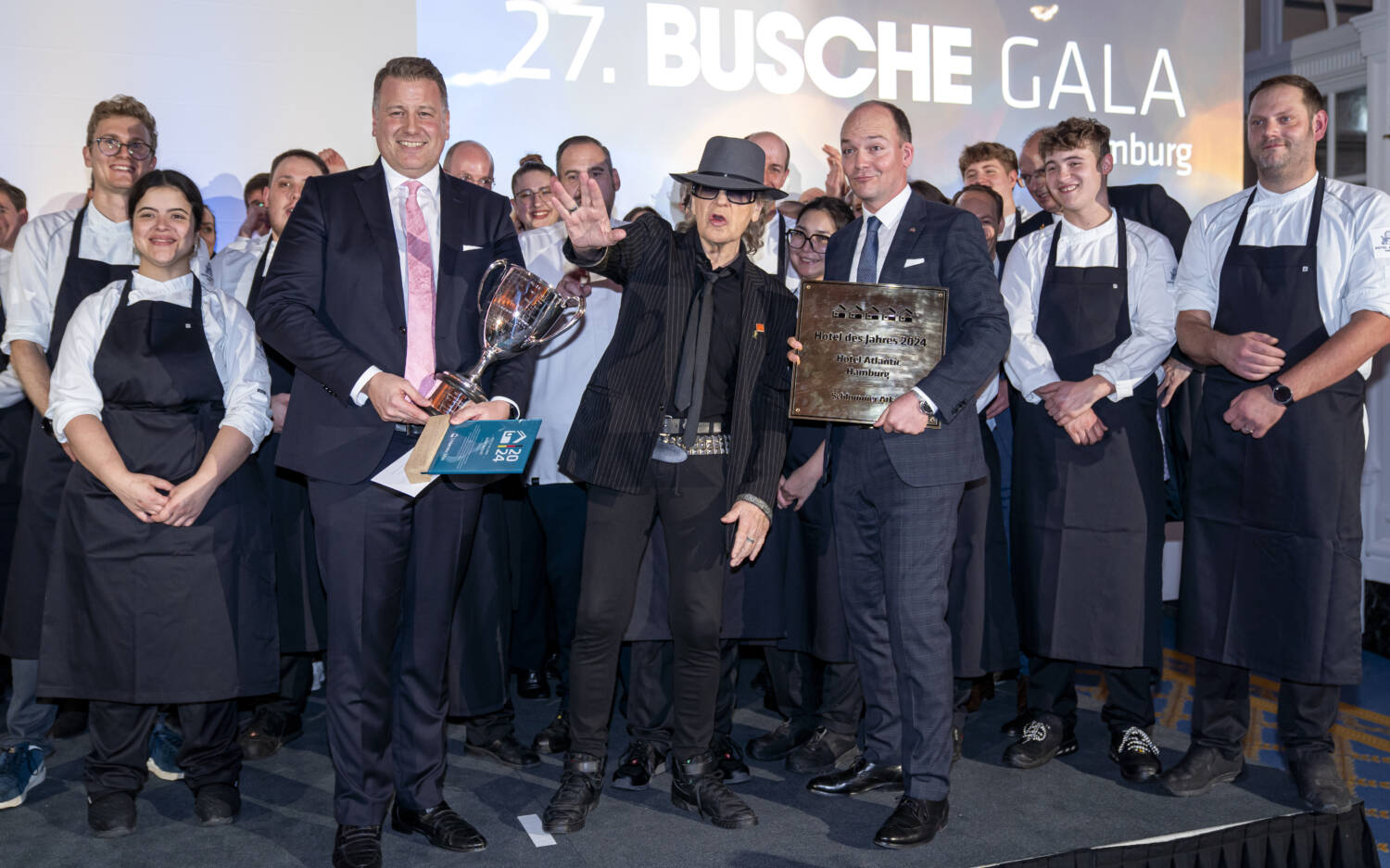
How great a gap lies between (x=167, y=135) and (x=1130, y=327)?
4.05 meters

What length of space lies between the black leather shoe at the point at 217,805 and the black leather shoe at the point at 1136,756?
104 inches

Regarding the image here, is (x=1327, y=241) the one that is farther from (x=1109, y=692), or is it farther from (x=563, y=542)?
(x=563, y=542)

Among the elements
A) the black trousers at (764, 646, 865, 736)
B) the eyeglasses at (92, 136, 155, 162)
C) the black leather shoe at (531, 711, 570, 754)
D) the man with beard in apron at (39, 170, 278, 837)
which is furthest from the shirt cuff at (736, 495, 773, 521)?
the eyeglasses at (92, 136, 155, 162)

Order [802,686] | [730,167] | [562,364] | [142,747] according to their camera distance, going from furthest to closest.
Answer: [562,364], [802,686], [142,747], [730,167]

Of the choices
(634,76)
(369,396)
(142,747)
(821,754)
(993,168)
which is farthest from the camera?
(634,76)

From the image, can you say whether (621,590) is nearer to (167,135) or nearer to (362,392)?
(362,392)

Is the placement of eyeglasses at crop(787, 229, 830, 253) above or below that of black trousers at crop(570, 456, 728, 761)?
above

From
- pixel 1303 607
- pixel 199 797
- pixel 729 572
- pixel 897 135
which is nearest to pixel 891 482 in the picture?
pixel 729 572

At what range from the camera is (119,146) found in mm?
3756

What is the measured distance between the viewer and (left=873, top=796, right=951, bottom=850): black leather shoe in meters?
2.98

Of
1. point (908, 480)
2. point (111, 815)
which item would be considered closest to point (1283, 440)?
point (908, 480)

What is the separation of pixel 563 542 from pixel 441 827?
1.34 metres

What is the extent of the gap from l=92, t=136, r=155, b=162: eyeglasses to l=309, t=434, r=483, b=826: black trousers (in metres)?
1.68

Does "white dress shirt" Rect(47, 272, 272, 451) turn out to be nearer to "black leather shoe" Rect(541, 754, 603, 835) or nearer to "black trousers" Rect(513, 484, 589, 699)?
"black trousers" Rect(513, 484, 589, 699)
